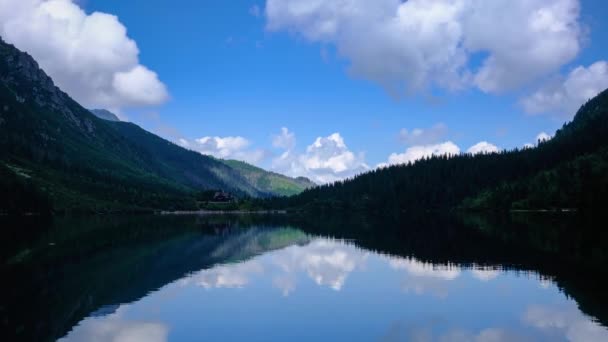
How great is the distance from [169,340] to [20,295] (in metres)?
22.4

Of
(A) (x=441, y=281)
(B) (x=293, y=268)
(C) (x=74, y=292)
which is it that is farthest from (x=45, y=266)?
(A) (x=441, y=281)

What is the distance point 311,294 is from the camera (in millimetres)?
54938

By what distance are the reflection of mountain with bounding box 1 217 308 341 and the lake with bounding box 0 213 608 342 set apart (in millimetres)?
177

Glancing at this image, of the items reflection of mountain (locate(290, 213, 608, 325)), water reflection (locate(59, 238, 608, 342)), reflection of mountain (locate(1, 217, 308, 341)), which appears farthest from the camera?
Answer: reflection of mountain (locate(290, 213, 608, 325))

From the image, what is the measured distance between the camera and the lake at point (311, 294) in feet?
129

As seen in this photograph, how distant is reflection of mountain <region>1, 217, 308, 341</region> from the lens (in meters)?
43.2

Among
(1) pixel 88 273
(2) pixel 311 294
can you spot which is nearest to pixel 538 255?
(2) pixel 311 294

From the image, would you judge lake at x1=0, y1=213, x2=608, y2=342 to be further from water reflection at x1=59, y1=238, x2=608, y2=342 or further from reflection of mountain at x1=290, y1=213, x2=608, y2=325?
reflection of mountain at x1=290, y1=213, x2=608, y2=325

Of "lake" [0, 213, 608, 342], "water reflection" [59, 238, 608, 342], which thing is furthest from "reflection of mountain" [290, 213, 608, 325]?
"water reflection" [59, 238, 608, 342]

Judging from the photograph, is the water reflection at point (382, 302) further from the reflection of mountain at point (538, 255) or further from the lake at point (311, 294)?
the reflection of mountain at point (538, 255)

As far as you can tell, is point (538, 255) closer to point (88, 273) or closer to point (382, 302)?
point (382, 302)

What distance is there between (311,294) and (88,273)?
30.7m

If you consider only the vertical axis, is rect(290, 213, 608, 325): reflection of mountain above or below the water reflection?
above

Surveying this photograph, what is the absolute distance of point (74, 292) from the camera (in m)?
53.2
